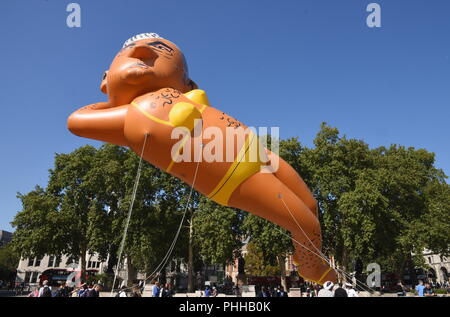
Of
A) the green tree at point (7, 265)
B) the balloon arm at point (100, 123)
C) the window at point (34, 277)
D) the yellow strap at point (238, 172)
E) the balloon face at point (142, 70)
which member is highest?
the balloon face at point (142, 70)

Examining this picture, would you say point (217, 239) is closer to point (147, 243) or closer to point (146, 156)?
point (147, 243)

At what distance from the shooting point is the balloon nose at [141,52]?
834 cm

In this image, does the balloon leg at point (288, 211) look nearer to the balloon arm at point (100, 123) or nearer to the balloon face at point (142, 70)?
the balloon arm at point (100, 123)

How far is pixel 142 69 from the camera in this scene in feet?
26.4

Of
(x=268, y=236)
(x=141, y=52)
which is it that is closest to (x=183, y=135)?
(x=141, y=52)

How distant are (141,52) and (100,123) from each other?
7.10ft

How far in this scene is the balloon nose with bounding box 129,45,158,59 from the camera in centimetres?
834

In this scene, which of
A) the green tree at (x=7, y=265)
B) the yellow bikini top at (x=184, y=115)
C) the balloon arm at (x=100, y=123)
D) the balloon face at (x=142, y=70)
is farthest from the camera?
the green tree at (x=7, y=265)

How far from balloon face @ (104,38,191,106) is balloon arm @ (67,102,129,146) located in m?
0.52

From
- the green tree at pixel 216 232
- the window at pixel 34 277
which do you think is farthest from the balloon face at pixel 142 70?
the window at pixel 34 277

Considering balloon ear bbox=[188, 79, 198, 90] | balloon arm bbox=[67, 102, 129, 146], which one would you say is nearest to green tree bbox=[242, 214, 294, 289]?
balloon ear bbox=[188, 79, 198, 90]

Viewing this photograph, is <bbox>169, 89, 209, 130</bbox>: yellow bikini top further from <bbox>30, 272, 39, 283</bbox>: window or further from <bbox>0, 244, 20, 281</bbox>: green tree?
<bbox>30, 272, 39, 283</bbox>: window
